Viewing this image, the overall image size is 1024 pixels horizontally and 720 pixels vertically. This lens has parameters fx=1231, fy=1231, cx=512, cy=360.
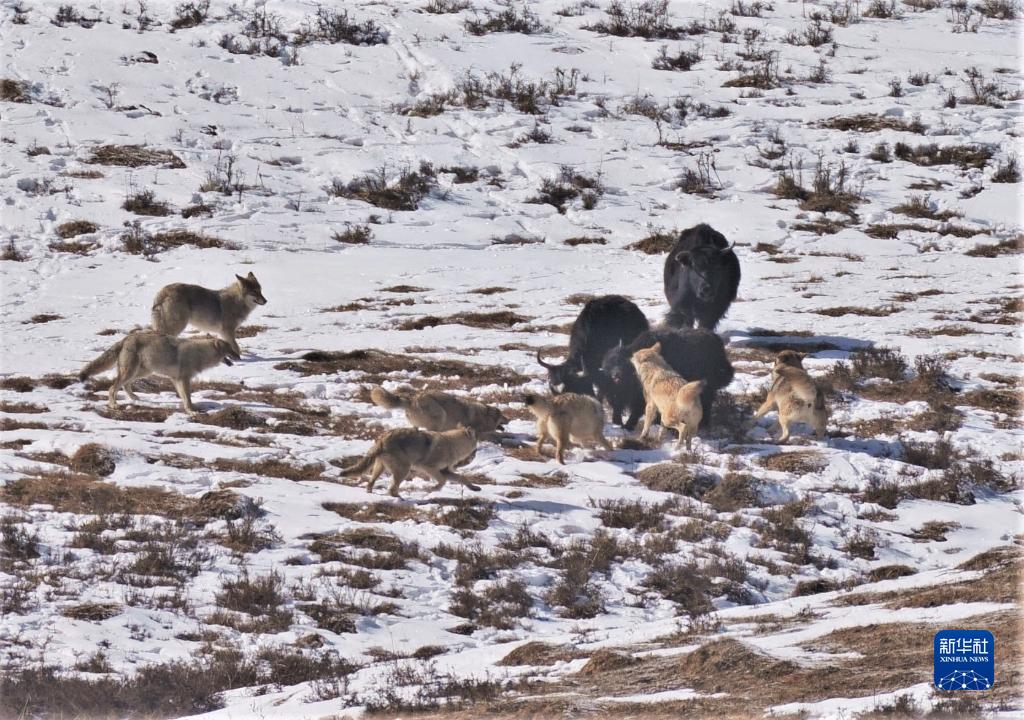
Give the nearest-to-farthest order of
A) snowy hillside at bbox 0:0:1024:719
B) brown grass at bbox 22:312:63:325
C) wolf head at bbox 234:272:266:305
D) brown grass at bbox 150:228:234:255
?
snowy hillside at bbox 0:0:1024:719 → wolf head at bbox 234:272:266:305 → brown grass at bbox 22:312:63:325 → brown grass at bbox 150:228:234:255

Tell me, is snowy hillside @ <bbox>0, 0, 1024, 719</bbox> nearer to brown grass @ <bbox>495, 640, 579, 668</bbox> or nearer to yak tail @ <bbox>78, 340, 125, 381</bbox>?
brown grass @ <bbox>495, 640, 579, 668</bbox>

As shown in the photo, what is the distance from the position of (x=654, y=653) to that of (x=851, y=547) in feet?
11.9

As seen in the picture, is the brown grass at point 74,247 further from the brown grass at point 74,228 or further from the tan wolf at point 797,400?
the tan wolf at point 797,400

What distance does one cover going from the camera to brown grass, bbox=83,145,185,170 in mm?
27656

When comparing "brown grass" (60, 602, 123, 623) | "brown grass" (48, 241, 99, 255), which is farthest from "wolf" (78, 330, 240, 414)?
"brown grass" (48, 241, 99, 255)

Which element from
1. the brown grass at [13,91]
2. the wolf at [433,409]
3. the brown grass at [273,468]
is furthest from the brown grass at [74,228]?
the wolf at [433,409]

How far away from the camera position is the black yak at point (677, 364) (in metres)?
14.0

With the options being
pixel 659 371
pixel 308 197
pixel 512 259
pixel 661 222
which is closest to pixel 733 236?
pixel 661 222

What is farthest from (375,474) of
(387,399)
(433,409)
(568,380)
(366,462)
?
(568,380)

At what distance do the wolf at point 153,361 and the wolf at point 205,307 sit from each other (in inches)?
61.2

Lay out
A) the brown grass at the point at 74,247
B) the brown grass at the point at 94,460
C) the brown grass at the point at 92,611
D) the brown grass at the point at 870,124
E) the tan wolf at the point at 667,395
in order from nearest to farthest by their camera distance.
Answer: the brown grass at the point at 92,611
the brown grass at the point at 94,460
the tan wolf at the point at 667,395
the brown grass at the point at 74,247
the brown grass at the point at 870,124

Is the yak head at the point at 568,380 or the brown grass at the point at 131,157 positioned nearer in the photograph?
the yak head at the point at 568,380

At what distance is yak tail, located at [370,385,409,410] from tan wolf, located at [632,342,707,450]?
269cm

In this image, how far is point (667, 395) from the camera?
13.0m
